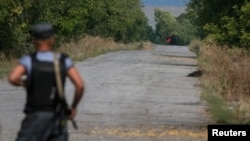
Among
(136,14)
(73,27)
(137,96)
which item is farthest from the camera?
(136,14)

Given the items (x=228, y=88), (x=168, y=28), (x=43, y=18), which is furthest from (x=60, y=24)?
(x=168, y=28)

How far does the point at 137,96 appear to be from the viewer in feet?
78.1

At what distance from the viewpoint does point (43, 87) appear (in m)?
8.23

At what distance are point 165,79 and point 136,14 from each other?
3140 inches

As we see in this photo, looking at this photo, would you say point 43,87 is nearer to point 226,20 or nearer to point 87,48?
point 226,20

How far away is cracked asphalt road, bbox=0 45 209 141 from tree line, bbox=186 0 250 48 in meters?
2.53

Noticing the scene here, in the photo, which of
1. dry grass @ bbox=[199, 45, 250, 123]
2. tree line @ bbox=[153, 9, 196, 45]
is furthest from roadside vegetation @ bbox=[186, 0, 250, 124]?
tree line @ bbox=[153, 9, 196, 45]

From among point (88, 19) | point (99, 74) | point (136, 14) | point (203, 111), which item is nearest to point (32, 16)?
point (99, 74)

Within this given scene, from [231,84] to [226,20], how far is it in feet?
33.3

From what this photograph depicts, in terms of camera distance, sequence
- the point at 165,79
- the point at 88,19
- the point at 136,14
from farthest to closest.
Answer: the point at 136,14
the point at 88,19
the point at 165,79

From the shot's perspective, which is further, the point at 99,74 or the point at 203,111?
→ the point at 99,74

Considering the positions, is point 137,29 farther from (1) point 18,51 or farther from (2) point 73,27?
(1) point 18,51

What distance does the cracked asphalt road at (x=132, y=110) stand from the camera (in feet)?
50.1

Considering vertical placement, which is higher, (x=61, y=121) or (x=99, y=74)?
(x=61, y=121)
